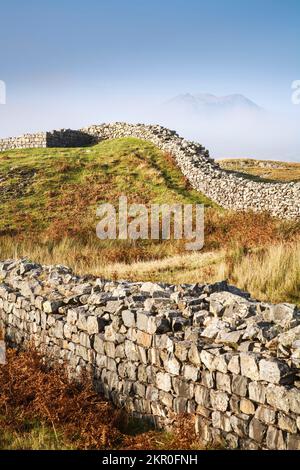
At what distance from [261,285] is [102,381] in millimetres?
5527

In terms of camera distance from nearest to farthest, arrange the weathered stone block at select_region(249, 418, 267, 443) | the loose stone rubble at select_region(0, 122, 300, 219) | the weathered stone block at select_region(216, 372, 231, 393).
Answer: the weathered stone block at select_region(249, 418, 267, 443), the weathered stone block at select_region(216, 372, 231, 393), the loose stone rubble at select_region(0, 122, 300, 219)

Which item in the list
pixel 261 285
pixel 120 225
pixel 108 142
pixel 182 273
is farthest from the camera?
pixel 108 142

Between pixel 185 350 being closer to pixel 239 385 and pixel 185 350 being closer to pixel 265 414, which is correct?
pixel 239 385

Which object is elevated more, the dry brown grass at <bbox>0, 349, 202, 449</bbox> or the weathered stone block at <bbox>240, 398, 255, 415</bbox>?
the weathered stone block at <bbox>240, 398, 255, 415</bbox>

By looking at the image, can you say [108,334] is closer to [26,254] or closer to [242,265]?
[242,265]

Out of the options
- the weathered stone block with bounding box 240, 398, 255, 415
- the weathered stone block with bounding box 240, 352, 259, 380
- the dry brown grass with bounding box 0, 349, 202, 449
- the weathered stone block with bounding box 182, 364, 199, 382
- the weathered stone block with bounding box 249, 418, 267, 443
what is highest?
the weathered stone block with bounding box 240, 352, 259, 380

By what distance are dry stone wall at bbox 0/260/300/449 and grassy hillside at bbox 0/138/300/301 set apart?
14.9ft

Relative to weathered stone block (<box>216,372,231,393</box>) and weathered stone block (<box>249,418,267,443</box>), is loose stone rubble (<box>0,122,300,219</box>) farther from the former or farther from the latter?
weathered stone block (<box>249,418,267,443</box>)

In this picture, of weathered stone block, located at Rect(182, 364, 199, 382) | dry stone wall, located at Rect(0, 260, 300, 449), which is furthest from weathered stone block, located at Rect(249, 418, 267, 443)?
weathered stone block, located at Rect(182, 364, 199, 382)

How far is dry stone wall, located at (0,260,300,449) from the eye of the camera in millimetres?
5445

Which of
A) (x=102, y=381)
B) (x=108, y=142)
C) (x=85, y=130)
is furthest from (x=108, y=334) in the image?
(x=85, y=130)

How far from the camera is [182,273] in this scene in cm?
1491

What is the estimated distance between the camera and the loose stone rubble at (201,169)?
25141 millimetres

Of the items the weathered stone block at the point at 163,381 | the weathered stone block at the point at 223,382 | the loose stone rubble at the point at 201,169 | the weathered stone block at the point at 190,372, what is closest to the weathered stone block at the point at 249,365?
the weathered stone block at the point at 223,382
